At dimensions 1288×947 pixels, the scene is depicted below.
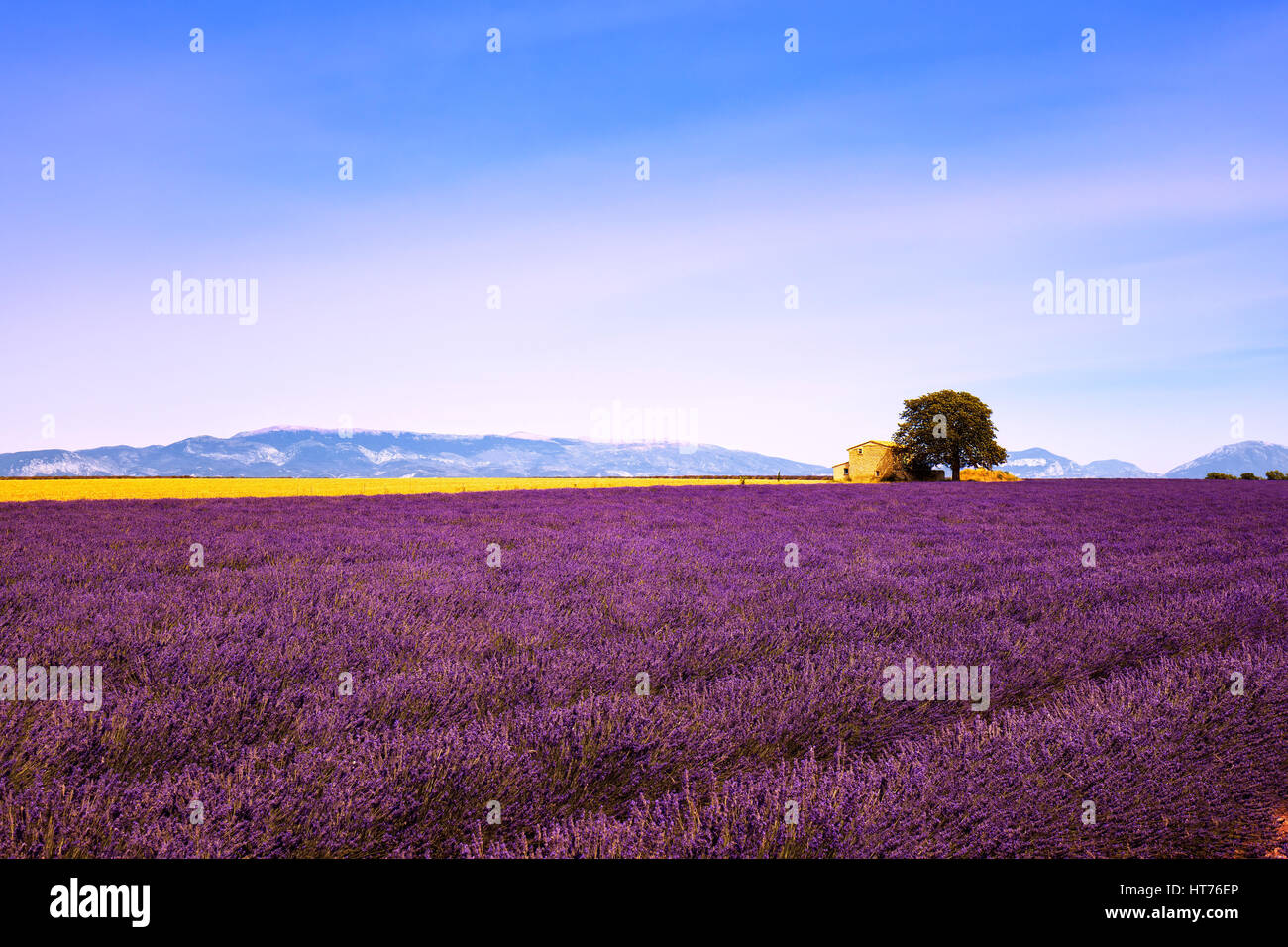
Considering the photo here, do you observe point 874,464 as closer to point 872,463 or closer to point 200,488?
point 872,463

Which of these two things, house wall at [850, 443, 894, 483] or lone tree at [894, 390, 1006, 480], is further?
house wall at [850, 443, 894, 483]

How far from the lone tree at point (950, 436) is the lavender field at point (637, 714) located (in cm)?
3751

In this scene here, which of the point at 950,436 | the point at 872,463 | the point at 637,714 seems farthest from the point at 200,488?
the point at 950,436

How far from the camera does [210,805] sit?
154cm

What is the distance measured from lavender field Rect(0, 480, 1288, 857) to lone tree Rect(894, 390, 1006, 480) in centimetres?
3751

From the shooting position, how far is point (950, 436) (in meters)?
40.1

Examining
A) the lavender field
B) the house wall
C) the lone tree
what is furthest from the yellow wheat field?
the lone tree

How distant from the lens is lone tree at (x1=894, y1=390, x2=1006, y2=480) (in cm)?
3969

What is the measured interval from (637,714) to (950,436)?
141 ft

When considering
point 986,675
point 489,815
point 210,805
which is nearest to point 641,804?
point 489,815

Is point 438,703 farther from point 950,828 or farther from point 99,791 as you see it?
point 950,828

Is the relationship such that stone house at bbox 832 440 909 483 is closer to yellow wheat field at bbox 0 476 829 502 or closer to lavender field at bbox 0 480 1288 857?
yellow wheat field at bbox 0 476 829 502
